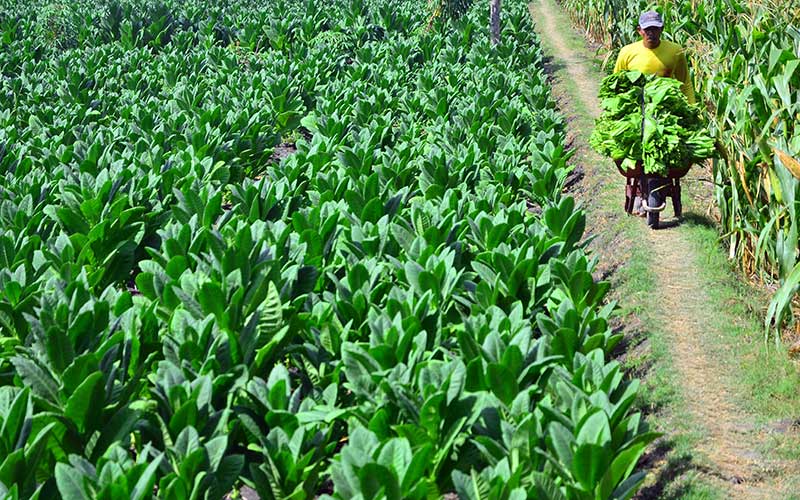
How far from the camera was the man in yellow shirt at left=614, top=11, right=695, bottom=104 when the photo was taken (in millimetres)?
9008

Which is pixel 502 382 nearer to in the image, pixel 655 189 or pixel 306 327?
pixel 306 327

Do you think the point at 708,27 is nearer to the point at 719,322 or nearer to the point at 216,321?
the point at 719,322

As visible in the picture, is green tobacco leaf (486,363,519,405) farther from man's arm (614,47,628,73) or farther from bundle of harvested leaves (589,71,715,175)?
man's arm (614,47,628,73)

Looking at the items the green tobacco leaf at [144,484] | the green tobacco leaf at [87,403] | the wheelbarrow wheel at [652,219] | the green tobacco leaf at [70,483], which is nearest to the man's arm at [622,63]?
the wheelbarrow wheel at [652,219]

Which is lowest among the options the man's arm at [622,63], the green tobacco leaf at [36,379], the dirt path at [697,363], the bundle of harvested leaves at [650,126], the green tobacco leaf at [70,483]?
the dirt path at [697,363]

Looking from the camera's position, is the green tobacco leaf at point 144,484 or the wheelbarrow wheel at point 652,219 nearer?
the green tobacco leaf at point 144,484

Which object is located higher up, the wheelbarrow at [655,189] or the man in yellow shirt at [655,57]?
the man in yellow shirt at [655,57]

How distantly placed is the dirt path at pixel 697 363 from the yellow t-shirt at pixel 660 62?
4.47 feet

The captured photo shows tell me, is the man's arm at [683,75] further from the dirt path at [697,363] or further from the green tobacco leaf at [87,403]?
the green tobacco leaf at [87,403]

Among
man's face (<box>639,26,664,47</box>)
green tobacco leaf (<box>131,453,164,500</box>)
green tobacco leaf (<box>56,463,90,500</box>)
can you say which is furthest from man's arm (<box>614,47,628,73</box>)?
green tobacco leaf (<box>56,463,90,500</box>)

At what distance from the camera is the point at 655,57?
9.07 m

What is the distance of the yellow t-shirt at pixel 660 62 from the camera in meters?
9.06

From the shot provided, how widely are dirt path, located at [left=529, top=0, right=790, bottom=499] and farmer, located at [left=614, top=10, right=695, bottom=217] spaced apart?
2.94ft

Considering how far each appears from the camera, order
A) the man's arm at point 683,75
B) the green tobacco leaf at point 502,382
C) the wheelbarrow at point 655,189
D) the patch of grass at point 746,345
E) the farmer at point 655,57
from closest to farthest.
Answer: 1. the green tobacco leaf at point 502,382
2. the patch of grass at point 746,345
3. the wheelbarrow at point 655,189
4. the farmer at point 655,57
5. the man's arm at point 683,75
